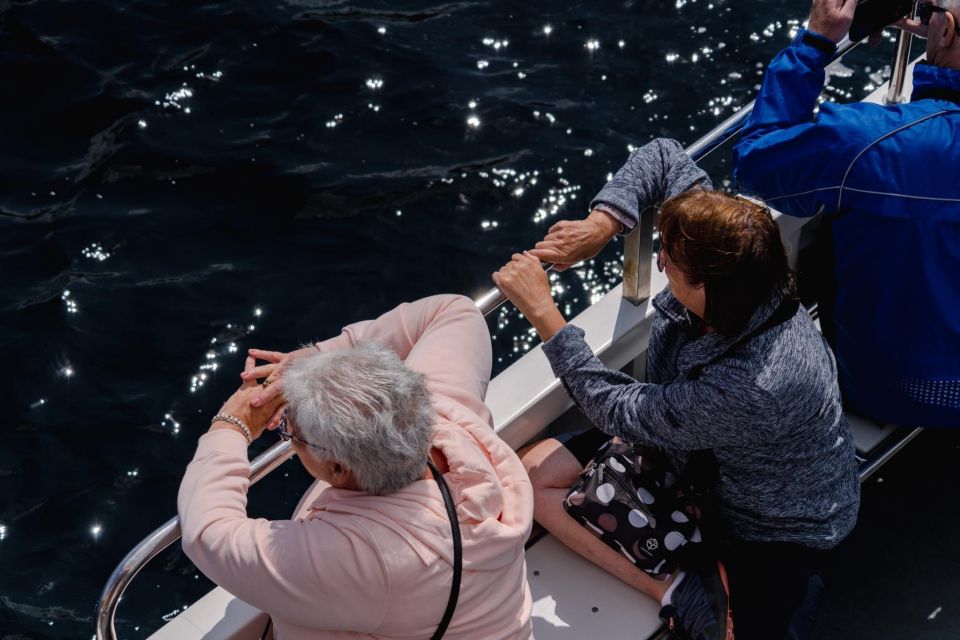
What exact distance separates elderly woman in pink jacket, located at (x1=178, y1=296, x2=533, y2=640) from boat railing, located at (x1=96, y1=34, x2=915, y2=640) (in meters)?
0.11

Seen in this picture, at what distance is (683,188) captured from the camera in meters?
2.61

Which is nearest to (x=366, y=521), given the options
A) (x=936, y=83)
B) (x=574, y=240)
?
(x=574, y=240)

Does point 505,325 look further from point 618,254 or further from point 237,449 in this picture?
point 237,449

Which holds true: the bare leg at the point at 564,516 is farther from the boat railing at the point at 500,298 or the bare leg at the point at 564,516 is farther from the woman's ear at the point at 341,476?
the woman's ear at the point at 341,476

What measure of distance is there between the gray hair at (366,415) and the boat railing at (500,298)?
0.86ft

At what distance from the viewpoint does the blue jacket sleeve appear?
229cm

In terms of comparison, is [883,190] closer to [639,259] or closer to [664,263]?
[664,263]

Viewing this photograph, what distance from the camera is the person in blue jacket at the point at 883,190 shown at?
2252mm

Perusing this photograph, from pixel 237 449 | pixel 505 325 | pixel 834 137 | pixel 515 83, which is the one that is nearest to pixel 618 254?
pixel 505 325

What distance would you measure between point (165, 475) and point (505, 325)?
1.62m

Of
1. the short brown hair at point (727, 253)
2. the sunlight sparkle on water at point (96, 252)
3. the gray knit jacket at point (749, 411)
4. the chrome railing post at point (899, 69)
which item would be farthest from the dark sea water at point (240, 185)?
the short brown hair at point (727, 253)

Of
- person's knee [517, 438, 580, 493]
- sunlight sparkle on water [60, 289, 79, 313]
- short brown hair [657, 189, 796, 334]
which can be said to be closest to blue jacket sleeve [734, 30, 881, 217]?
short brown hair [657, 189, 796, 334]

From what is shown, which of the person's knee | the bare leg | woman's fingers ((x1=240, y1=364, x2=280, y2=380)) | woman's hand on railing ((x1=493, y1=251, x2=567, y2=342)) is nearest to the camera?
woman's fingers ((x1=240, y1=364, x2=280, y2=380))

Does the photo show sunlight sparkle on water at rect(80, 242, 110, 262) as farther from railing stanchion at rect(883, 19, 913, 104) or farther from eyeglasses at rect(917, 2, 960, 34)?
eyeglasses at rect(917, 2, 960, 34)
